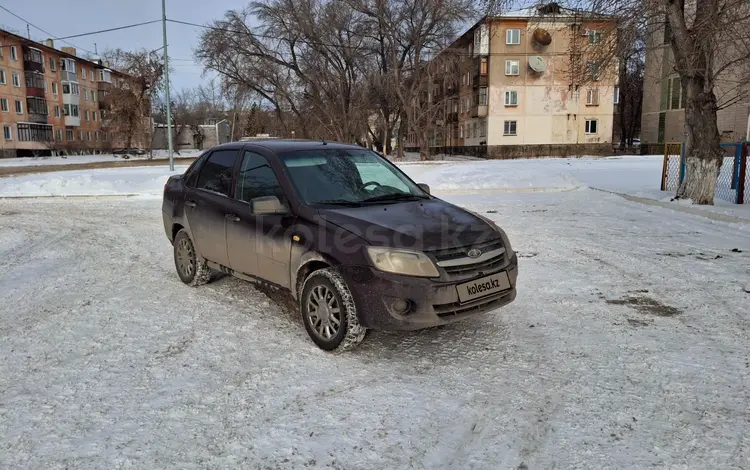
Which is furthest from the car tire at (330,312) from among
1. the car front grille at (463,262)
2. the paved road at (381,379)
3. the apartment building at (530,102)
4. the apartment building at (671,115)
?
the apartment building at (530,102)

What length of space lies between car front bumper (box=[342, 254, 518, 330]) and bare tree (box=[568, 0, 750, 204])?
1031 centimetres

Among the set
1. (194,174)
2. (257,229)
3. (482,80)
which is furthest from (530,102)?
(257,229)

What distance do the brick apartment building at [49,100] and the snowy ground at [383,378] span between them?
58366 millimetres

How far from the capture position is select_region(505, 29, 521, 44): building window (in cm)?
4650

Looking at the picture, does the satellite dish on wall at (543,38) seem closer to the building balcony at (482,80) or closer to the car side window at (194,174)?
the building balcony at (482,80)

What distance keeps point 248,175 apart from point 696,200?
11.2 metres

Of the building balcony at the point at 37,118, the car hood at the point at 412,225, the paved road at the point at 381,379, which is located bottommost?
the paved road at the point at 381,379

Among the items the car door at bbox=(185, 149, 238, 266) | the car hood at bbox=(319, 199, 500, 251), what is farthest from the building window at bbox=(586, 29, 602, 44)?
the car door at bbox=(185, 149, 238, 266)

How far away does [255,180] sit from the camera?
4.96 m

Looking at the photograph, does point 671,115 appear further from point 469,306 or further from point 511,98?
point 469,306

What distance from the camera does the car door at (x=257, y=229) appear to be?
4469 millimetres

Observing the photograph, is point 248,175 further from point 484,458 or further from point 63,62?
point 63,62

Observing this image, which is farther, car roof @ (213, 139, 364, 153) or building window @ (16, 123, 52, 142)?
building window @ (16, 123, 52, 142)

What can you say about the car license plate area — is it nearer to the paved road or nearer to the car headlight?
the car headlight
